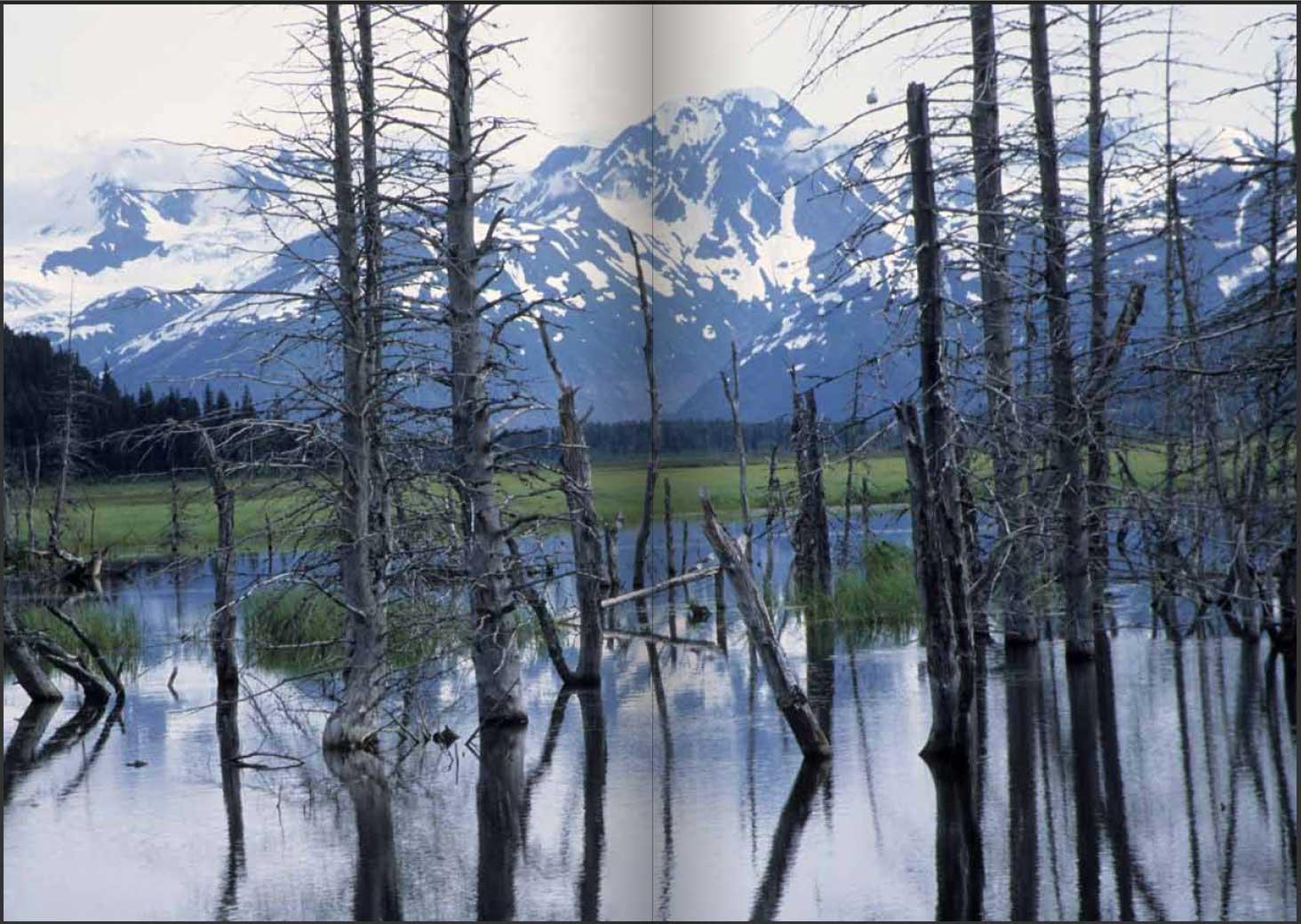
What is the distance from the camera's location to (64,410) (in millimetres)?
22484

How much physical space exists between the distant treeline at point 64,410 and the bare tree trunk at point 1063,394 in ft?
31.4

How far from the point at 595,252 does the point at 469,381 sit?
265 centimetres

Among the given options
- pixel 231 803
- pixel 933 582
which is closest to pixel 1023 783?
pixel 933 582

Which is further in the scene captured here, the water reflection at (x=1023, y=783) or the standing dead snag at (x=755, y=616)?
the standing dead snag at (x=755, y=616)

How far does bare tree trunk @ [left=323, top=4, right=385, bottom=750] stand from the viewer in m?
10.6

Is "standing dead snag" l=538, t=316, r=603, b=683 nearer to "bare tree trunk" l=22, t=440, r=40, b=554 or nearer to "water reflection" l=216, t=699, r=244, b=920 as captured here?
"water reflection" l=216, t=699, r=244, b=920

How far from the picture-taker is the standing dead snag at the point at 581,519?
12656mm

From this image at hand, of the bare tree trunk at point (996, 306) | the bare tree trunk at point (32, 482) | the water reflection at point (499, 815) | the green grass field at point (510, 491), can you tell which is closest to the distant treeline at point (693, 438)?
the green grass field at point (510, 491)

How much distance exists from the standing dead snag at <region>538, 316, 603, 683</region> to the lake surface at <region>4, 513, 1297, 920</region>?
1.45 ft

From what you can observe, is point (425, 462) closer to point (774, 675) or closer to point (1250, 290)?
point (774, 675)

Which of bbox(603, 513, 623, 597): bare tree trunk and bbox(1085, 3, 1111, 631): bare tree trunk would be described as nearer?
bbox(1085, 3, 1111, 631): bare tree trunk

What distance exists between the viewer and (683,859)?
861 cm

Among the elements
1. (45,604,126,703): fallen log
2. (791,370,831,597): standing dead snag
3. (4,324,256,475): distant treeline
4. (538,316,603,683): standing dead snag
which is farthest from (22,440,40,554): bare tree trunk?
(791,370,831,597): standing dead snag

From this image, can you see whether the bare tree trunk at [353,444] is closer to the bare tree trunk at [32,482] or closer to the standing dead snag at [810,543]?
the standing dead snag at [810,543]
